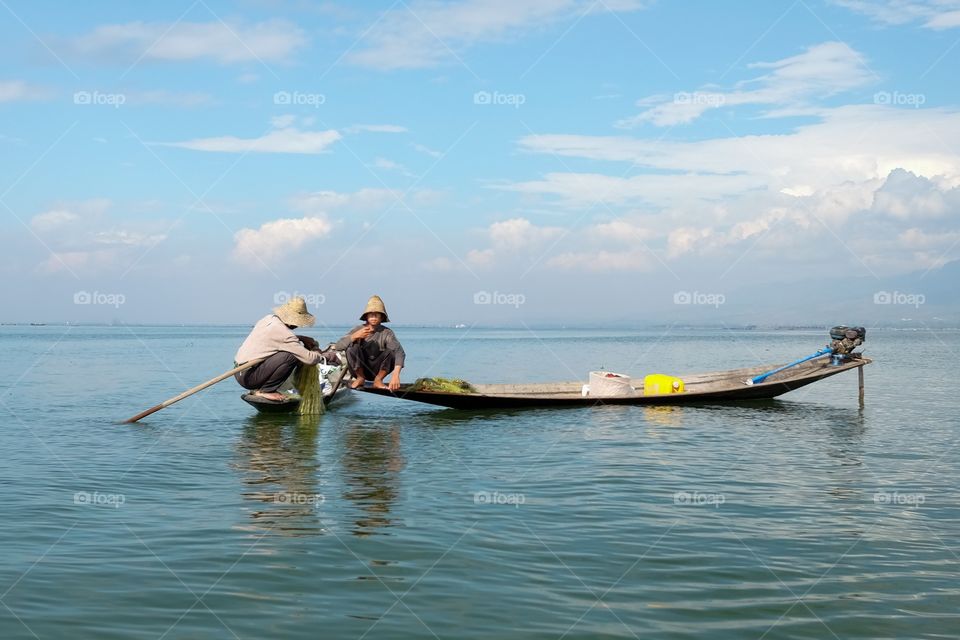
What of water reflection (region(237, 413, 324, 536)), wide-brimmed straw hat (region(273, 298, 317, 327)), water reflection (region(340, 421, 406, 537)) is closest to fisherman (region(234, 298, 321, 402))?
wide-brimmed straw hat (region(273, 298, 317, 327))

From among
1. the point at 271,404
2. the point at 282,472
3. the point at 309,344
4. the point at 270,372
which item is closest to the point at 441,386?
the point at 309,344

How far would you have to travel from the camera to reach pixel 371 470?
9.70 meters

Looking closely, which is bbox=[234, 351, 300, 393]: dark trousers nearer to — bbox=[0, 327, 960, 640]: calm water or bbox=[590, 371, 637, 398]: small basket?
bbox=[0, 327, 960, 640]: calm water

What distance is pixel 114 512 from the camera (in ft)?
24.8

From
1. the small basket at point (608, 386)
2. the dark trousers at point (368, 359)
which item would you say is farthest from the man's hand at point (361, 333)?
the small basket at point (608, 386)

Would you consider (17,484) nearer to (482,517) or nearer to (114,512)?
(114,512)

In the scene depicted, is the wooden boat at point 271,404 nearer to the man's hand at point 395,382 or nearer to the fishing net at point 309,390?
the fishing net at point 309,390

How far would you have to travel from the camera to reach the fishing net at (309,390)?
46.2 feet

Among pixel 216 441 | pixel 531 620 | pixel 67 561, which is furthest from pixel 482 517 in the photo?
pixel 216 441

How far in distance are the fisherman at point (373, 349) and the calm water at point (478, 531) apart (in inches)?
38.8

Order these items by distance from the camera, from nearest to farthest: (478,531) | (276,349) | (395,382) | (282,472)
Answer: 1. (478,531)
2. (282,472)
3. (276,349)
4. (395,382)

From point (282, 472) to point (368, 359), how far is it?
483cm

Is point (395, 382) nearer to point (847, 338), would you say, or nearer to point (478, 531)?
point (478, 531)

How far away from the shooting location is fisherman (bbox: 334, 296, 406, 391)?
13.8 metres
